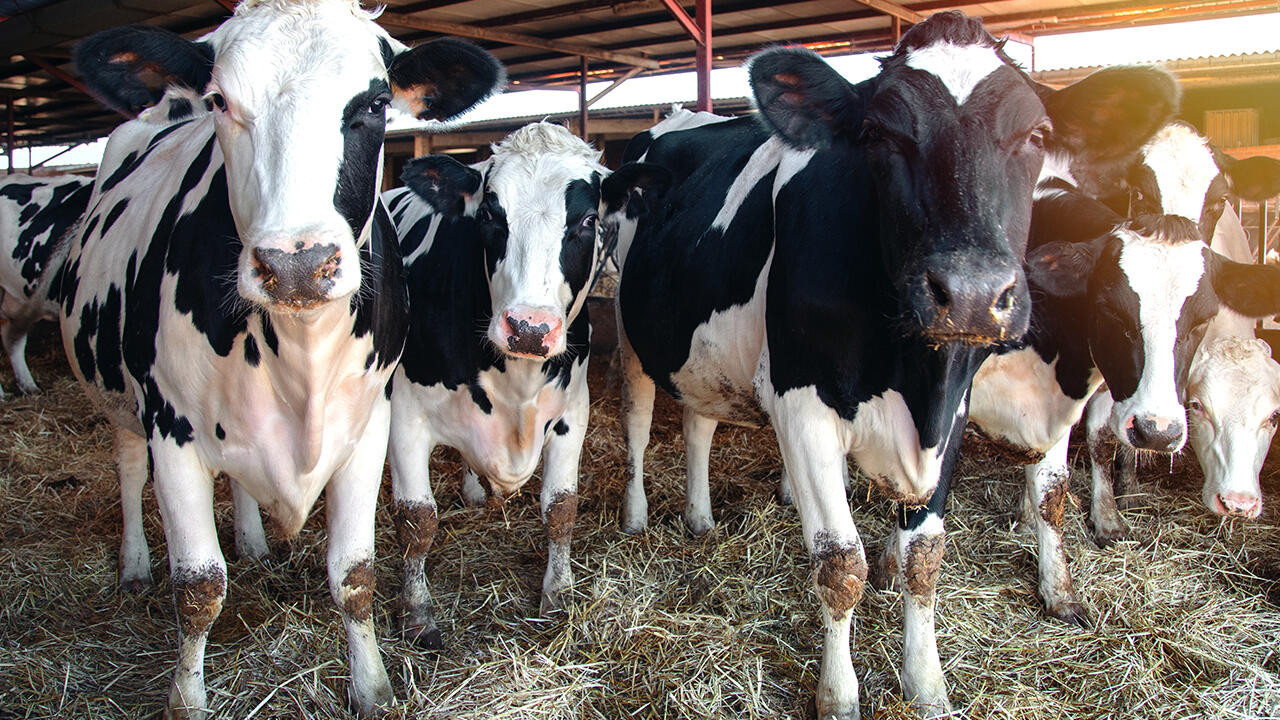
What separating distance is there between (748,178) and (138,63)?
2.41 m

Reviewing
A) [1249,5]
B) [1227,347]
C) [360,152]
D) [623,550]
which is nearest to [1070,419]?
[1227,347]

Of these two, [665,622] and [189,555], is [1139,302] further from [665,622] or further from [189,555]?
[189,555]

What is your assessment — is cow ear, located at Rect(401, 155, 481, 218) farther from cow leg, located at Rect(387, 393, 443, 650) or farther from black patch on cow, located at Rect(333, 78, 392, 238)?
black patch on cow, located at Rect(333, 78, 392, 238)

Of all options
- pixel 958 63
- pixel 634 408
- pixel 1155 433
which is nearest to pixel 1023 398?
pixel 1155 433

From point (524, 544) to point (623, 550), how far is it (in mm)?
565

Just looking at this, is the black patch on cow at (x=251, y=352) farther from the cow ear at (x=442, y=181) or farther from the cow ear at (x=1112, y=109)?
the cow ear at (x=1112, y=109)

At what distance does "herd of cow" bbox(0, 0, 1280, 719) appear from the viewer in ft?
8.11

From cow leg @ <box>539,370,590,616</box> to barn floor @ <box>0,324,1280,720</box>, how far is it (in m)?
0.13

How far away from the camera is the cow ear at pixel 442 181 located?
3.90 meters

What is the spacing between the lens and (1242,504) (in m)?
4.14

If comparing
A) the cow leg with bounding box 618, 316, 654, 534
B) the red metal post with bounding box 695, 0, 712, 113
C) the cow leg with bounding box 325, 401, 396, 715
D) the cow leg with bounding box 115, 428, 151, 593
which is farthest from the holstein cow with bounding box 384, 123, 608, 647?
the red metal post with bounding box 695, 0, 712, 113

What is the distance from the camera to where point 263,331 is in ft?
9.00

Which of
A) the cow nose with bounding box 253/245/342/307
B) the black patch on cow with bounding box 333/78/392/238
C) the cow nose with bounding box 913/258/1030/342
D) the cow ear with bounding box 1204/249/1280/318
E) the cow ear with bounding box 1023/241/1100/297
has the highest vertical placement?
the black patch on cow with bounding box 333/78/392/238

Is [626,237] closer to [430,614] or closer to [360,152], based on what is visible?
[430,614]
